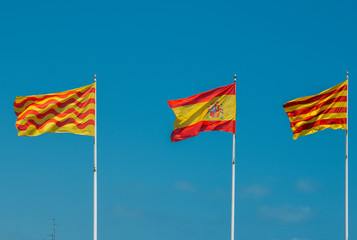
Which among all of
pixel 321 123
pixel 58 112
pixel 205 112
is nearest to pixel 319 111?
pixel 321 123

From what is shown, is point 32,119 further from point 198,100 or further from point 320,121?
point 320,121

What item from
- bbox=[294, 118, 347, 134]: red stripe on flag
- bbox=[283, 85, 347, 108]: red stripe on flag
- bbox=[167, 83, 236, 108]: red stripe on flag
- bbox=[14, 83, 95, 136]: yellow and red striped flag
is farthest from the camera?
bbox=[294, 118, 347, 134]: red stripe on flag

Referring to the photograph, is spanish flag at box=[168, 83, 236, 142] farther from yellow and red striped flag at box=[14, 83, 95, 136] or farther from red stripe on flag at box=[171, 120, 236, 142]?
yellow and red striped flag at box=[14, 83, 95, 136]

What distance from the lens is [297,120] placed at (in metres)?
72.6

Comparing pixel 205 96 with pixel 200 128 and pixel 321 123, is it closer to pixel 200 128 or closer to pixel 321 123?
pixel 200 128

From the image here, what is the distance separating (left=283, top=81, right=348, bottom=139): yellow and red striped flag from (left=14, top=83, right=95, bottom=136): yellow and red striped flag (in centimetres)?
1616

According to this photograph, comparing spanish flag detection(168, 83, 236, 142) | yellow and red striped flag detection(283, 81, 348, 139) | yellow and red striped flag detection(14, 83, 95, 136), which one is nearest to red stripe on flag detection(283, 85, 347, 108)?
yellow and red striped flag detection(283, 81, 348, 139)

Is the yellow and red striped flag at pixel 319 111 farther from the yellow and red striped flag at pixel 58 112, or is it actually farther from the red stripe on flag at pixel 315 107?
the yellow and red striped flag at pixel 58 112

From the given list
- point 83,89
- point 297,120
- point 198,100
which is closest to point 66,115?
point 83,89

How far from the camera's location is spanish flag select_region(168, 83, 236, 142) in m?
67.9

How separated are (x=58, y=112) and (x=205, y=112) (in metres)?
11.1

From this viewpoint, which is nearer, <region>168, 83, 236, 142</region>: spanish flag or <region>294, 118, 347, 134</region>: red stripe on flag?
<region>168, 83, 236, 142</region>: spanish flag

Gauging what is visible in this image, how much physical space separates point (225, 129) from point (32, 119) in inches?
580

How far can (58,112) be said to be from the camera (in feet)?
217
